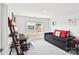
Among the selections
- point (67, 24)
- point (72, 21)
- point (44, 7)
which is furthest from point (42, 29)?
Result: point (44, 7)

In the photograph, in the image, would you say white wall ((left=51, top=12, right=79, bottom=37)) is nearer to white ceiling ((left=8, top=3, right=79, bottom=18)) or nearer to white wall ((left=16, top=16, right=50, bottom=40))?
white ceiling ((left=8, top=3, right=79, bottom=18))

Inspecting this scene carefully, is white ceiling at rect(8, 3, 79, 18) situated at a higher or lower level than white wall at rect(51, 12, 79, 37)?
higher

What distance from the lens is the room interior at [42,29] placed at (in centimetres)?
254

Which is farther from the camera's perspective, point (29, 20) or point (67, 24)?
point (29, 20)

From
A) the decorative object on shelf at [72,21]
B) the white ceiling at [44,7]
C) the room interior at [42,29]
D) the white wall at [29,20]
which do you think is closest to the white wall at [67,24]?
the room interior at [42,29]

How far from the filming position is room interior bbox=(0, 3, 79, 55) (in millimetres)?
2545

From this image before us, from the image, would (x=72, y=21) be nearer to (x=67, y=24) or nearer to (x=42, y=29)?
(x=67, y=24)

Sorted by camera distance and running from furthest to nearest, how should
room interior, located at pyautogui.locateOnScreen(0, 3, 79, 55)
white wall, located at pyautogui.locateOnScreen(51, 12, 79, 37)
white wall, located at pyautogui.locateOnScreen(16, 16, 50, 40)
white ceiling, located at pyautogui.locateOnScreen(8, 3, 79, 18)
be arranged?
white wall, located at pyautogui.locateOnScreen(16, 16, 50, 40) → white wall, located at pyautogui.locateOnScreen(51, 12, 79, 37) → room interior, located at pyautogui.locateOnScreen(0, 3, 79, 55) → white ceiling, located at pyautogui.locateOnScreen(8, 3, 79, 18)

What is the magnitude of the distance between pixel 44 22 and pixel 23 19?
192 cm

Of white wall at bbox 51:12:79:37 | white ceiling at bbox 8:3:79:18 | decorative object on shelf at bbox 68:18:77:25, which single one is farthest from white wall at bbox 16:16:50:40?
decorative object on shelf at bbox 68:18:77:25

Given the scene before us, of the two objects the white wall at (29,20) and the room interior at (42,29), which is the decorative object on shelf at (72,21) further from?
the white wall at (29,20)

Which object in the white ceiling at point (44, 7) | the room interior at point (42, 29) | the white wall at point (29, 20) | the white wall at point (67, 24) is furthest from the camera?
the white wall at point (29, 20)

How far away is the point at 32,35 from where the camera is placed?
239 inches

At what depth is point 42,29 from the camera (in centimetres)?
666
